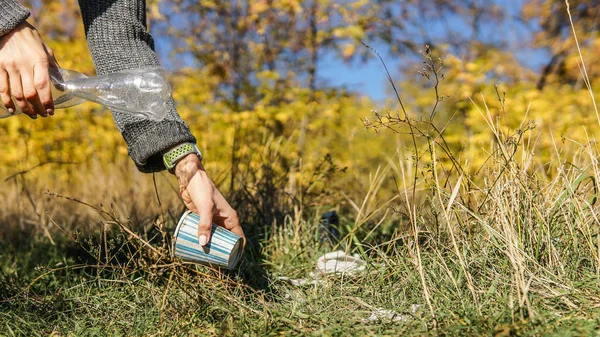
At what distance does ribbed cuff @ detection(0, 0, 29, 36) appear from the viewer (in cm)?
142

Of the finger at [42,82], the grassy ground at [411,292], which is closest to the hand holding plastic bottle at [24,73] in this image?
the finger at [42,82]

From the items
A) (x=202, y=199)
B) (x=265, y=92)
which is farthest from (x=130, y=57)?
(x=265, y=92)

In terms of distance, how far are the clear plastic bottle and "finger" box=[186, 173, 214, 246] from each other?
0.22m

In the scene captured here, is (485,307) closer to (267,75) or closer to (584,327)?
(584,327)

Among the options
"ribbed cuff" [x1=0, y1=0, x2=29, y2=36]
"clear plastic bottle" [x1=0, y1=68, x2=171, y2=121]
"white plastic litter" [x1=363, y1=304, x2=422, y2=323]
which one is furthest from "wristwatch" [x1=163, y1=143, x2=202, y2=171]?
"white plastic litter" [x1=363, y1=304, x2=422, y2=323]

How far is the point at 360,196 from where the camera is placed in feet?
10.6

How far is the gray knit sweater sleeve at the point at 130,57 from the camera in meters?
1.66

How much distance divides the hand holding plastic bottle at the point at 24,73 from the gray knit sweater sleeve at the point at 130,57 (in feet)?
1.00

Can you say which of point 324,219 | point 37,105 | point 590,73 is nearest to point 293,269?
point 324,219

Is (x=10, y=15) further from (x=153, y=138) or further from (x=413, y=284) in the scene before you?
(x=413, y=284)

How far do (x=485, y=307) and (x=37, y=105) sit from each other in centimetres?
120

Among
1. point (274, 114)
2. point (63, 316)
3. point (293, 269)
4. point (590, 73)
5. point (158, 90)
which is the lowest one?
point (63, 316)

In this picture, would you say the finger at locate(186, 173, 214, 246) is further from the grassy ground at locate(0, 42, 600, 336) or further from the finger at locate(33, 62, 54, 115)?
the finger at locate(33, 62, 54, 115)

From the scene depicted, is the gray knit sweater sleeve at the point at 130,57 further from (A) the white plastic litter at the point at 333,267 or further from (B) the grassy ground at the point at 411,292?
(A) the white plastic litter at the point at 333,267
